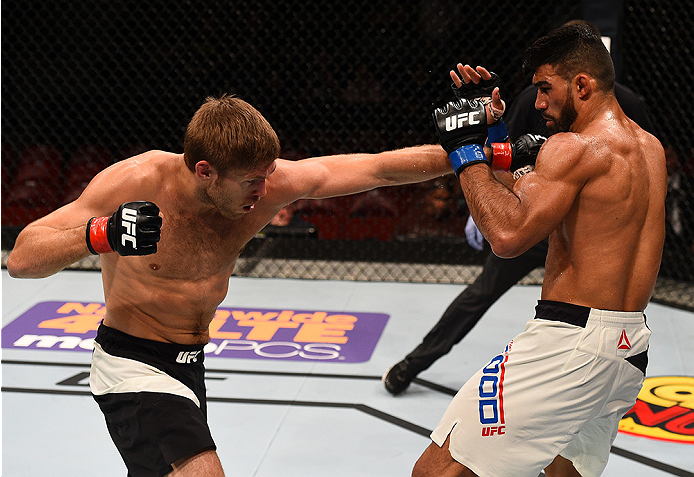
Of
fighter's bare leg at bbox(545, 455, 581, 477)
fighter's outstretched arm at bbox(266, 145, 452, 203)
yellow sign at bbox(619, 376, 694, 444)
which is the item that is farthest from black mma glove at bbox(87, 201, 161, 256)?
yellow sign at bbox(619, 376, 694, 444)

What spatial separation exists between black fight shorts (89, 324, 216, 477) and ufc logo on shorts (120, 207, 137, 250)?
413mm

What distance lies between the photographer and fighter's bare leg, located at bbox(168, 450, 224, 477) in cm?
191

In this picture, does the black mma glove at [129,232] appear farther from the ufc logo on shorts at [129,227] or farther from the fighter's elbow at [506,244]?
the fighter's elbow at [506,244]

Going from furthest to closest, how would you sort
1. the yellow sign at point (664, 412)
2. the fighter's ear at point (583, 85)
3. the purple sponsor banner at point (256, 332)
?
the purple sponsor banner at point (256, 332) < the yellow sign at point (664, 412) < the fighter's ear at point (583, 85)

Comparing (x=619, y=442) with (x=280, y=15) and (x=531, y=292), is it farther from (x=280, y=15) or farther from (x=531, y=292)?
(x=280, y=15)

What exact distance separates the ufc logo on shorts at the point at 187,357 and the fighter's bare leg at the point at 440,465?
67 centimetres

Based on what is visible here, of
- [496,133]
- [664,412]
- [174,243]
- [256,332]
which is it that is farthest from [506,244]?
[256,332]

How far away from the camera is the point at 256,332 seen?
173 inches

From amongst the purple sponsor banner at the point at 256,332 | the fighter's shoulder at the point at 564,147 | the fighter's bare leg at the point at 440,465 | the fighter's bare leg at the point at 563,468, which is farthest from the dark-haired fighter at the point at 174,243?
the purple sponsor banner at the point at 256,332

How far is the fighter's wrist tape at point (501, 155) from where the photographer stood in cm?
223

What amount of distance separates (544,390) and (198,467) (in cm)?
86

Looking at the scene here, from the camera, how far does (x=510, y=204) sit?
1964 mm

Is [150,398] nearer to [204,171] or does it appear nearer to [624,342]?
[204,171]

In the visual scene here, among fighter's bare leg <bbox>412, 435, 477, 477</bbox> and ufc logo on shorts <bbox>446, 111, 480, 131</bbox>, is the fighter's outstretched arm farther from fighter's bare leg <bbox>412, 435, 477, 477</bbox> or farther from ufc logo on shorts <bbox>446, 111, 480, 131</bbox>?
fighter's bare leg <bbox>412, 435, 477, 477</bbox>
